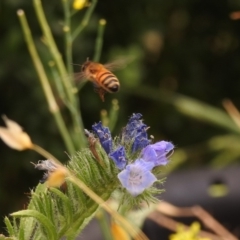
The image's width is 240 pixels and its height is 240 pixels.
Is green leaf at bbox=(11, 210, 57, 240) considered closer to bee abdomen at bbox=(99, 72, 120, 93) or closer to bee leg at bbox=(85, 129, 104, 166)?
bee leg at bbox=(85, 129, 104, 166)

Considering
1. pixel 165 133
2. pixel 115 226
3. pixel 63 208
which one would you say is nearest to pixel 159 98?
pixel 165 133

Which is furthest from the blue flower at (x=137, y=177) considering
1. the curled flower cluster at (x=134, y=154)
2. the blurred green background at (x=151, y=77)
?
the blurred green background at (x=151, y=77)

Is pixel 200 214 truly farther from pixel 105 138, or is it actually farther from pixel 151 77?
pixel 151 77

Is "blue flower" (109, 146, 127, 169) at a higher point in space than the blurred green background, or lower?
lower

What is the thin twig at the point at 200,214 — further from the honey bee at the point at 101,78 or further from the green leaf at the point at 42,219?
the green leaf at the point at 42,219

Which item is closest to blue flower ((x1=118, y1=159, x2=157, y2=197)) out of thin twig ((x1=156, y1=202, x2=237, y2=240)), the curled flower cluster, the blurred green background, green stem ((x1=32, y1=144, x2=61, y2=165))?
the curled flower cluster

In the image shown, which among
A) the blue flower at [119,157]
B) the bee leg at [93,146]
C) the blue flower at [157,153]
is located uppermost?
the blue flower at [157,153]
